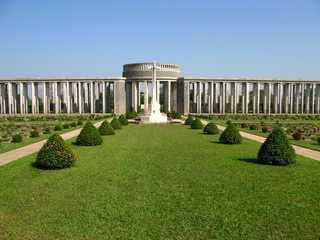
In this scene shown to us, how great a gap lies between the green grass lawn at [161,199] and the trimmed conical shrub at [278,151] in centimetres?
60

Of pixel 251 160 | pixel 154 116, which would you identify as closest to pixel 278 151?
pixel 251 160

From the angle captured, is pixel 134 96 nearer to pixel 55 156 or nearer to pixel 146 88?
pixel 146 88

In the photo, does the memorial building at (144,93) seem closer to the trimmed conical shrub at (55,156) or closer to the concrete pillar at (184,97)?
the concrete pillar at (184,97)

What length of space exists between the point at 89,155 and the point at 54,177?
5.17 metres

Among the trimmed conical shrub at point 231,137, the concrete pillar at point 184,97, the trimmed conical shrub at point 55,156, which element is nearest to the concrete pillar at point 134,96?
the concrete pillar at point 184,97

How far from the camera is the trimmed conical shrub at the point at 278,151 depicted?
15.6m

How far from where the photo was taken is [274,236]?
7656 millimetres

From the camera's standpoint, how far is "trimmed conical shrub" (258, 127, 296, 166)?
15.6 meters

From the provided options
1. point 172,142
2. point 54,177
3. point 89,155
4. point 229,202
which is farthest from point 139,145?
point 229,202

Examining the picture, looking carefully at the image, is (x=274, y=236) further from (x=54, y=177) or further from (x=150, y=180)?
(x=54, y=177)

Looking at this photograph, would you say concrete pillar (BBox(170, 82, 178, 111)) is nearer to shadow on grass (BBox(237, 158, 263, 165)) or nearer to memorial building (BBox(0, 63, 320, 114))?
memorial building (BBox(0, 63, 320, 114))

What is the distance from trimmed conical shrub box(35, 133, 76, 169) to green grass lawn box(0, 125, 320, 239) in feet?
1.46

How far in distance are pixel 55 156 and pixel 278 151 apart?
1137cm

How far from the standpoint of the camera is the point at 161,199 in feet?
33.9
